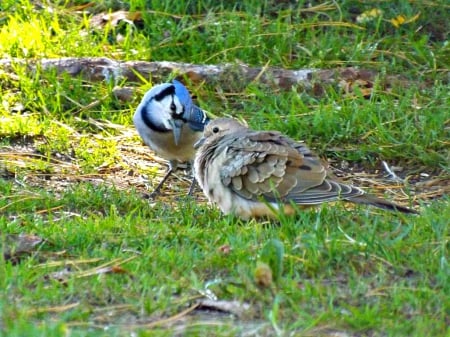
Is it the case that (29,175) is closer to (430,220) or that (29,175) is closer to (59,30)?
(59,30)

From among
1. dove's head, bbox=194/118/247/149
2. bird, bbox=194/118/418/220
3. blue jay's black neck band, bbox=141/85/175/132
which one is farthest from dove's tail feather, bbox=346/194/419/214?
blue jay's black neck band, bbox=141/85/175/132

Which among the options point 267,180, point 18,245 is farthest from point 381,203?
point 18,245

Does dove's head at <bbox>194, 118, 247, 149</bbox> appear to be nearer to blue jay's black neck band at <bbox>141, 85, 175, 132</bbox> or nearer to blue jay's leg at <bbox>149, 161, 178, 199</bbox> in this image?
blue jay's leg at <bbox>149, 161, 178, 199</bbox>

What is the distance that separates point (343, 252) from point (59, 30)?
486 centimetres

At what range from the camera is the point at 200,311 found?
4812 mm

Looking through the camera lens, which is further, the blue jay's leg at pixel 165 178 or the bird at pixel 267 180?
the blue jay's leg at pixel 165 178

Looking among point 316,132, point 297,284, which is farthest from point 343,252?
point 316,132

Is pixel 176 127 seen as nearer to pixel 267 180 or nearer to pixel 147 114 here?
pixel 147 114

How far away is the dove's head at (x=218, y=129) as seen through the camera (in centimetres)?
703

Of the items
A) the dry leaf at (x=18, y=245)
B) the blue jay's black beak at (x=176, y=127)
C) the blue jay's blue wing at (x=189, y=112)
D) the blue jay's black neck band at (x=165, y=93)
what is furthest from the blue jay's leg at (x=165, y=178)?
the dry leaf at (x=18, y=245)

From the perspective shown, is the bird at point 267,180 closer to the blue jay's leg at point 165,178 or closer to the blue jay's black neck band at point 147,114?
the blue jay's leg at point 165,178

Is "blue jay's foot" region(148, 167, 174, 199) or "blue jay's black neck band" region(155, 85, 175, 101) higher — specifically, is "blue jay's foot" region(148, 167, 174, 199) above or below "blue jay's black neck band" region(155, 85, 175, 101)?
below

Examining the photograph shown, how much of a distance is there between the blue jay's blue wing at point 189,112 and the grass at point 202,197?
1.40ft

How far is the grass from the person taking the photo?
15.6 ft
